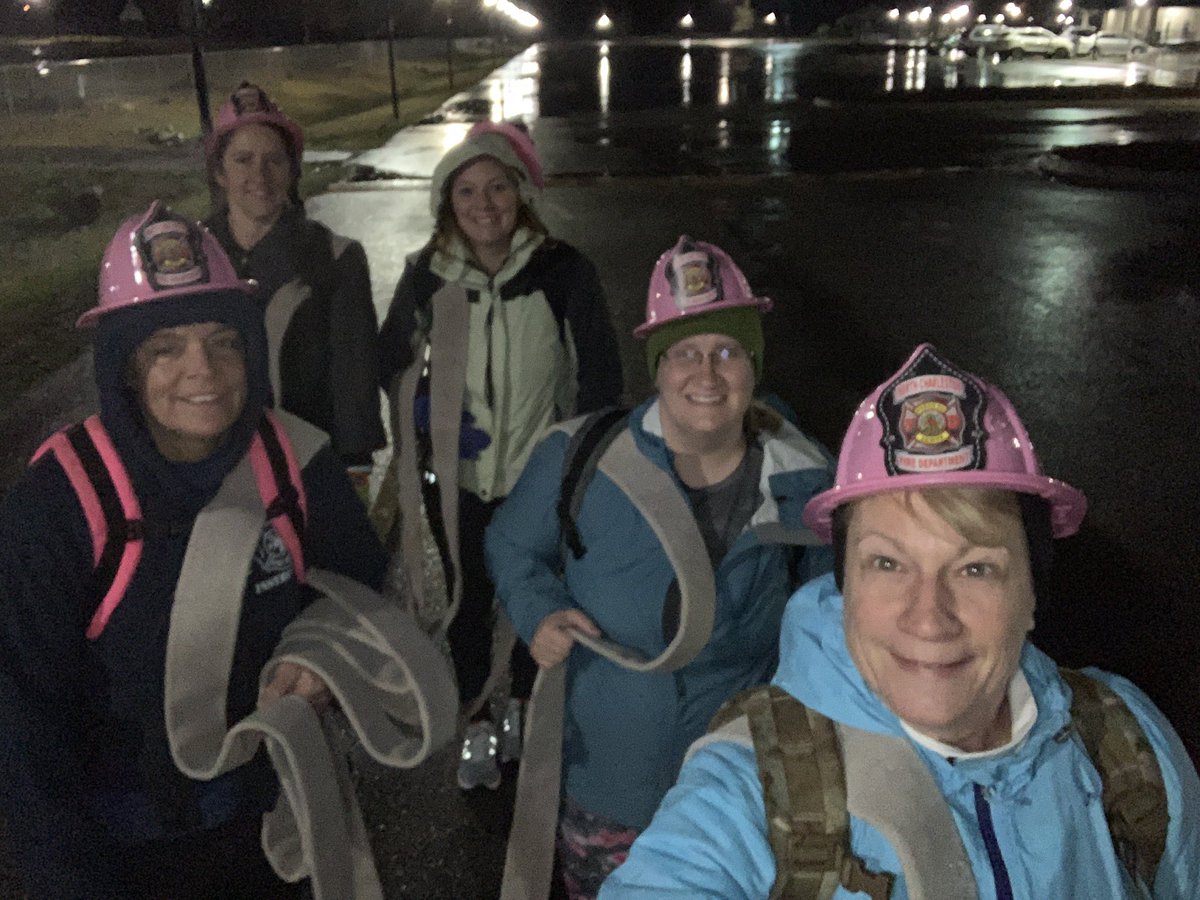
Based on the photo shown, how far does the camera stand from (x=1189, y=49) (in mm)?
51250

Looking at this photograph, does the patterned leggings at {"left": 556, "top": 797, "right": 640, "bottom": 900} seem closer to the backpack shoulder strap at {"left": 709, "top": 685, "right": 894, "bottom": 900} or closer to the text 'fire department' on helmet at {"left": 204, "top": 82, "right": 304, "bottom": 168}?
the backpack shoulder strap at {"left": 709, "top": 685, "right": 894, "bottom": 900}

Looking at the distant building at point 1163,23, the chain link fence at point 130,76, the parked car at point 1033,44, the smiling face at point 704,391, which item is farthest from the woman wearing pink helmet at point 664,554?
the distant building at point 1163,23

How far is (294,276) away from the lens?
10.4ft

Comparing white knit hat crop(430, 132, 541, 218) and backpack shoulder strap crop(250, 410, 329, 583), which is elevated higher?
white knit hat crop(430, 132, 541, 218)

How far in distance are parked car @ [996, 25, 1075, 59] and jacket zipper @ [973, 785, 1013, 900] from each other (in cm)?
5598

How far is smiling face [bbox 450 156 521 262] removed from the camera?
3092mm

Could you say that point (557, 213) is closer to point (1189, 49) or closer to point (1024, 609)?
point (1024, 609)

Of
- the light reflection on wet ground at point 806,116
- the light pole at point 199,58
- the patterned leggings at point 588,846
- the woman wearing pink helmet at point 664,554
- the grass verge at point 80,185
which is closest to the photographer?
the woman wearing pink helmet at point 664,554

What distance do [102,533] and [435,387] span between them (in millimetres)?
1440

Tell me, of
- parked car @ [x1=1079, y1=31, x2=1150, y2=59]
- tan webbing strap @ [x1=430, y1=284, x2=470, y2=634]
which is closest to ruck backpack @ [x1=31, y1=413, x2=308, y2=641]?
tan webbing strap @ [x1=430, y1=284, x2=470, y2=634]

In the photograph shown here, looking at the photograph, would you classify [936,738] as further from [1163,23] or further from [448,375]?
[1163,23]

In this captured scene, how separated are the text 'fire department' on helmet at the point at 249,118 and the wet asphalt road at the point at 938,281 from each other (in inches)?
90.1

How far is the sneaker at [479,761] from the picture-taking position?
11.3 ft

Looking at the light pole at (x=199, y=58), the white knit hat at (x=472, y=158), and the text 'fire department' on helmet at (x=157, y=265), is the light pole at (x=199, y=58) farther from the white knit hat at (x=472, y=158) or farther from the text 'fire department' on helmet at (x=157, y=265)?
the text 'fire department' on helmet at (x=157, y=265)
